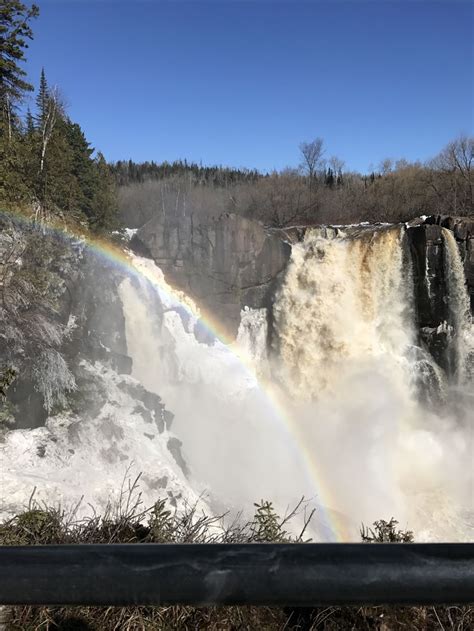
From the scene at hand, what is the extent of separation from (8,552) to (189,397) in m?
20.8

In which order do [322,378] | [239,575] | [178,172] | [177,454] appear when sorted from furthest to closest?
[178,172] < [322,378] < [177,454] < [239,575]

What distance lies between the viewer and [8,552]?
1107mm

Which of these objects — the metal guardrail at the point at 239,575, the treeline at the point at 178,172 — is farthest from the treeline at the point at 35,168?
the treeline at the point at 178,172

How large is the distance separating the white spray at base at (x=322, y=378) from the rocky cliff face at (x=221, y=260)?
3.21ft

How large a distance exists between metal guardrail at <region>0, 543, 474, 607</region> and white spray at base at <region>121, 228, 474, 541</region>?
1778 cm

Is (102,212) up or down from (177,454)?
up

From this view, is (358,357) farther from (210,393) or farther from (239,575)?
(239,575)

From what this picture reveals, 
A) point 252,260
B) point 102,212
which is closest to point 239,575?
point 252,260

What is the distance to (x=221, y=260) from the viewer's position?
24359mm

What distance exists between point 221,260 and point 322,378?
782 cm

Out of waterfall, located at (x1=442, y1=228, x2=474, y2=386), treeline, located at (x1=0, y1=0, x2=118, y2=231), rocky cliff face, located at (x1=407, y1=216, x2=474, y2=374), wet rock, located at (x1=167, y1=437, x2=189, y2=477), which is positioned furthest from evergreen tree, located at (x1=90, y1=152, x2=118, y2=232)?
waterfall, located at (x1=442, y1=228, x2=474, y2=386)

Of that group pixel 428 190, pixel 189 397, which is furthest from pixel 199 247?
pixel 428 190

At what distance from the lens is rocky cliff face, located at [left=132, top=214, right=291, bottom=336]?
23.9m

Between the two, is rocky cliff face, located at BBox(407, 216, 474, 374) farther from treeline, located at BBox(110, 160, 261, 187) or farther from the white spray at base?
treeline, located at BBox(110, 160, 261, 187)
